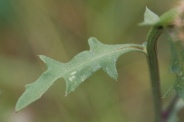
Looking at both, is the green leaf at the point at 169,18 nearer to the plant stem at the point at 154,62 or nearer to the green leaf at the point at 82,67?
the plant stem at the point at 154,62

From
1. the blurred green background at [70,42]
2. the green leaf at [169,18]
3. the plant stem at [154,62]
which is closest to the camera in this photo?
the green leaf at [169,18]

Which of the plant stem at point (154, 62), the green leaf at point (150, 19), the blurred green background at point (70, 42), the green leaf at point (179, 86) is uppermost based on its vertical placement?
the blurred green background at point (70, 42)

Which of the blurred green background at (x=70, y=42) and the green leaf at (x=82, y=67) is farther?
the blurred green background at (x=70, y=42)

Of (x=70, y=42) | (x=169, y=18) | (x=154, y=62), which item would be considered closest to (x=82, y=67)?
(x=154, y=62)

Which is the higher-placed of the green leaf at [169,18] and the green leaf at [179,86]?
the green leaf at [169,18]

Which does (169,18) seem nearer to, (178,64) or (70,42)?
(178,64)

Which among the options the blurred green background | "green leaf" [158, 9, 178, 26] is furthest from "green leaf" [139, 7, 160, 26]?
the blurred green background

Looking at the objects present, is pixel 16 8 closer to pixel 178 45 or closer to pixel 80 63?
pixel 80 63

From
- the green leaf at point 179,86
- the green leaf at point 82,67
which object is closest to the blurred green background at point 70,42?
the green leaf at point 82,67
